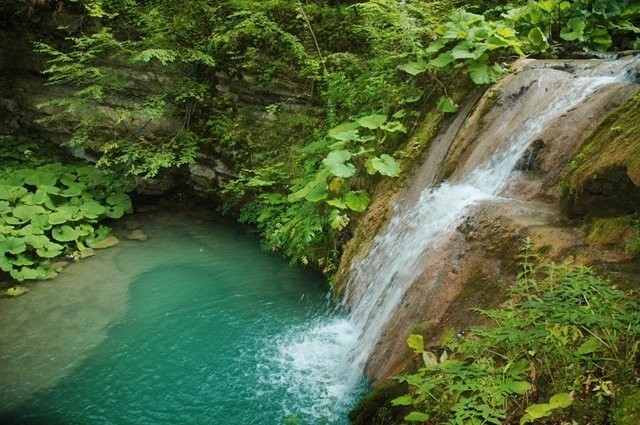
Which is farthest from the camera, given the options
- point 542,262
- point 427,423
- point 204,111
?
point 204,111

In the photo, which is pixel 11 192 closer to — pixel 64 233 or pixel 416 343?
pixel 64 233

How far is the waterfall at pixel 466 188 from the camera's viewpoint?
3.96 metres

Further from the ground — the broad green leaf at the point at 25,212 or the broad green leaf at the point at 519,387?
the broad green leaf at the point at 25,212

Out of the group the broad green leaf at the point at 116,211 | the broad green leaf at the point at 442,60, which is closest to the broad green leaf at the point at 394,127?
the broad green leaf at the point at 442,60

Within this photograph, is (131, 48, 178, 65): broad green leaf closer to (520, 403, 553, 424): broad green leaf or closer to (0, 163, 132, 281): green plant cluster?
(0, 163, 132, 281): green plant cluster

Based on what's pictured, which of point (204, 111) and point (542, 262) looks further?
point (204, 111)

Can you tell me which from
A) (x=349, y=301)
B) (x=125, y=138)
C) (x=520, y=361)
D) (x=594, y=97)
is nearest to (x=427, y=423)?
(x=520, y=361)

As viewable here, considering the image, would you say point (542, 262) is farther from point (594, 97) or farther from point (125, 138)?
point (125, 138)

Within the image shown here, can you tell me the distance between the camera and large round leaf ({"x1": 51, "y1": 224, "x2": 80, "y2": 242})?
21.8 feet

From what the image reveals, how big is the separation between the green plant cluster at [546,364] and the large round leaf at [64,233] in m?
6.04

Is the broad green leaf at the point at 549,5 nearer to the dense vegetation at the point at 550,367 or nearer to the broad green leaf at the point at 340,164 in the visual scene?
the broad green leaf at the point at 340,164

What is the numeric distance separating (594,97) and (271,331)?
391 centimetres

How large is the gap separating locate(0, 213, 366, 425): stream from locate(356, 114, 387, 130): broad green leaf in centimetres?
215

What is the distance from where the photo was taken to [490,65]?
5.14 meters
